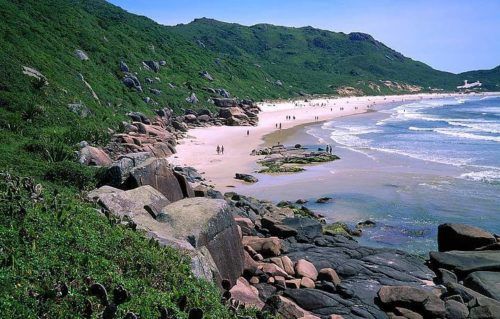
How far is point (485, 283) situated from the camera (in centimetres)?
1691

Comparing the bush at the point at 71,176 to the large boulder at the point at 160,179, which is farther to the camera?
the bush at the point at 71,176

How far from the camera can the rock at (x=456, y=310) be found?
1434cm

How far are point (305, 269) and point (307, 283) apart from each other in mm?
1053

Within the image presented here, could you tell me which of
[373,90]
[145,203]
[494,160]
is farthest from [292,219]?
[373,90]

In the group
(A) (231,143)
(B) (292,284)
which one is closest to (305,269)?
(B) (292,284)

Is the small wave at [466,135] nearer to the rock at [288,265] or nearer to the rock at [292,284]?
the rock at [288,265]

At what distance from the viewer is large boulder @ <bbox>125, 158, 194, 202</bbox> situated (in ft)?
55.5

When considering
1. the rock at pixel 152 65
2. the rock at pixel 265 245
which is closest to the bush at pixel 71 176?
the rock at pixel 265 245

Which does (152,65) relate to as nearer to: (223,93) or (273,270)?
(223,93)

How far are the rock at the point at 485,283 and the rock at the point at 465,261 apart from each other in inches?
20.1

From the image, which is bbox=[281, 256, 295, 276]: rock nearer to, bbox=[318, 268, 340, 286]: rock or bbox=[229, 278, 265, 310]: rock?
bbox=[318, 268, 340, 286]: rock

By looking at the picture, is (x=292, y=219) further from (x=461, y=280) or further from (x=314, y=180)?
(x=314, y=180)

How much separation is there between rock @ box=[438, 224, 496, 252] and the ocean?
3.63 feet

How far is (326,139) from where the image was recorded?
5888cm
